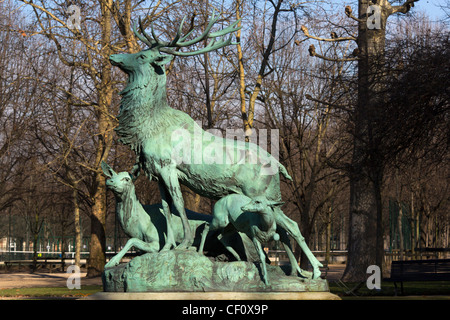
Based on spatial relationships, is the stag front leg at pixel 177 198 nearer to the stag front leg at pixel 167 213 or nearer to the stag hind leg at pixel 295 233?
the stag front leg at pixel 167 213

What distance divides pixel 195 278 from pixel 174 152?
187cm

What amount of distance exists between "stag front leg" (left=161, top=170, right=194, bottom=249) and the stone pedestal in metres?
0.45

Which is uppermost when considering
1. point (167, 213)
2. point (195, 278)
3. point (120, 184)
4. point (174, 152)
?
point (174, 152)

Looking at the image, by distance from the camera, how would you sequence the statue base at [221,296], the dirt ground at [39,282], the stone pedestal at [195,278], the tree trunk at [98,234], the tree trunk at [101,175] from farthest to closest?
the tree trunk at [98,234] → the tree trunk at [101,175] → the dirt ground at [39,282] → the stone pedestal at [195,278] → the statue base at [221,296]

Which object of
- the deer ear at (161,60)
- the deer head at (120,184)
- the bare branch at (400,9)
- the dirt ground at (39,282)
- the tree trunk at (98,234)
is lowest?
the dirt ground at (39,282)

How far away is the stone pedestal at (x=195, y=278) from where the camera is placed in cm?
794

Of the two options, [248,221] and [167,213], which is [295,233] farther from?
[167,213]

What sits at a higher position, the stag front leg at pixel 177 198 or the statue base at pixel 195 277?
the stag front leg at pixel 177 198

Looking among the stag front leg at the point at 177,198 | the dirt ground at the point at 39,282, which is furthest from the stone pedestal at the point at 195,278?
the dirt ground at the point at 39,282

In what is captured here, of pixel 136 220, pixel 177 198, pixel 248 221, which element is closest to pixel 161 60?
pixel 177 198

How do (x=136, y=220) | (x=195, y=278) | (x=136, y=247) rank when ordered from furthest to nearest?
(x=136, y=220), (x=136, y=247), (x=195, y=278)

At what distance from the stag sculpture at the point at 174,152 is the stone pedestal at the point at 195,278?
484 millimetres

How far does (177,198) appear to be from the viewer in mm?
8688
